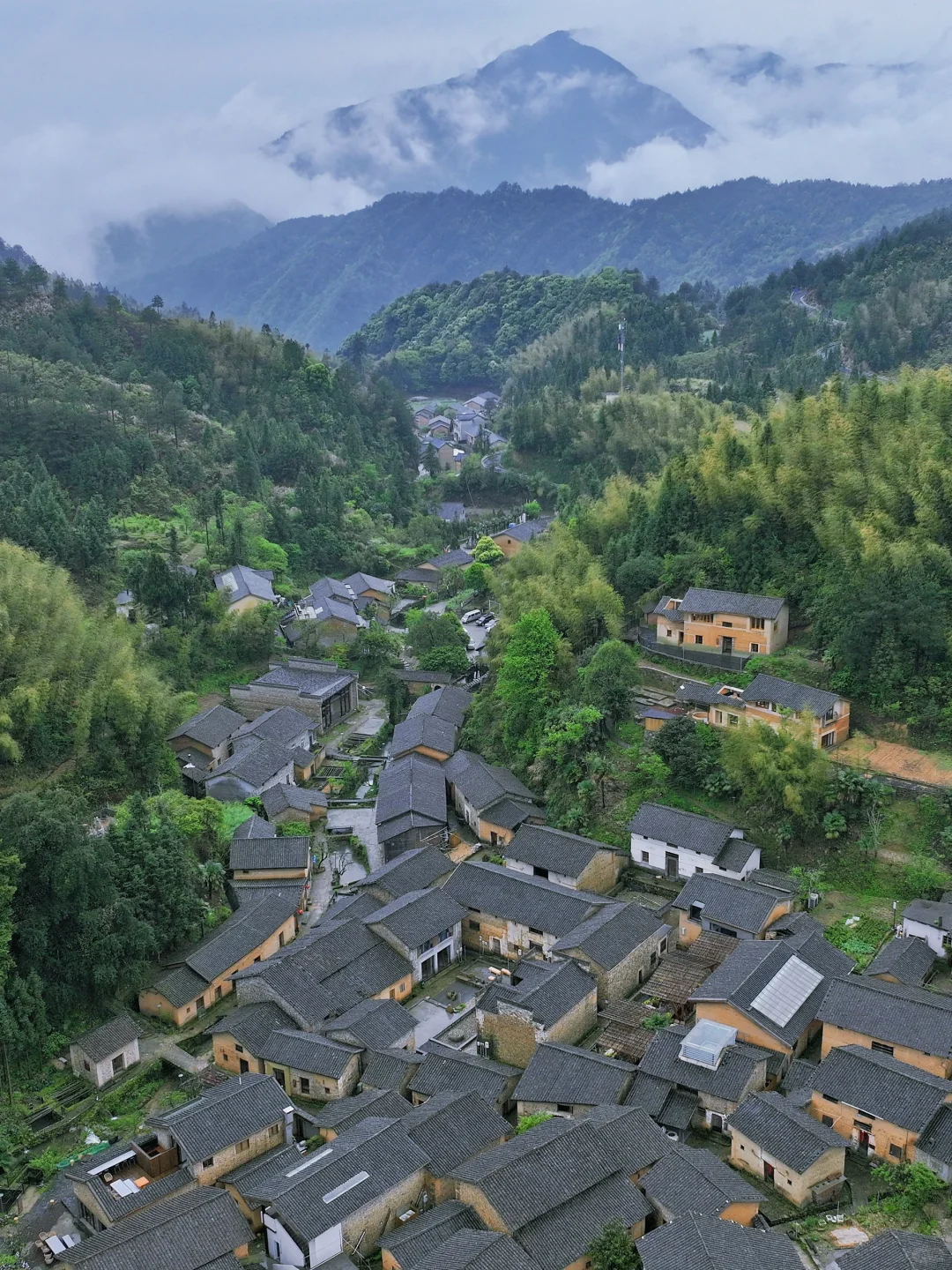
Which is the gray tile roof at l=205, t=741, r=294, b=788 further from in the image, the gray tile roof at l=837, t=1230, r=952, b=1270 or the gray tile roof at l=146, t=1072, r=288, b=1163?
the gray tile roof at l=837, t=1230, r=952, b=1270

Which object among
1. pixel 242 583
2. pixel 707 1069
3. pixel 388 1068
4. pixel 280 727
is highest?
pixel 242 583

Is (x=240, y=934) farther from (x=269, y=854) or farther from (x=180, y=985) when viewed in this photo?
(x=269, y=854)

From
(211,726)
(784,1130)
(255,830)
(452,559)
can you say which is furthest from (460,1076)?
(452,559)

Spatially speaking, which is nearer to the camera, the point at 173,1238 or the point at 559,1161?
the point at 173,1238

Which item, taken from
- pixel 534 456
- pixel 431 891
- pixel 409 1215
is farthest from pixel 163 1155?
pixel 534 456

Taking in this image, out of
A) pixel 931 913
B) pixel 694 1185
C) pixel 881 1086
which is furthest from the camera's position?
pixel 931 913

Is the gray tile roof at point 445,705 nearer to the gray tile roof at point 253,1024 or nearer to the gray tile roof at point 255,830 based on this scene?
the gray tile roof at point 255,830

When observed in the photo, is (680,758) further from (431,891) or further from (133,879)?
(133,879)
